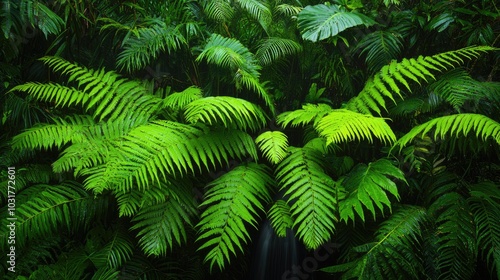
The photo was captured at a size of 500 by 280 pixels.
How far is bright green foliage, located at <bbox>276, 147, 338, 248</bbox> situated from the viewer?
141cm

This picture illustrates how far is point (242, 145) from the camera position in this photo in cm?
179

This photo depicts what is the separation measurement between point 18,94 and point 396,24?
261 cm

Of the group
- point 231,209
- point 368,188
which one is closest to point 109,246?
point 231,209

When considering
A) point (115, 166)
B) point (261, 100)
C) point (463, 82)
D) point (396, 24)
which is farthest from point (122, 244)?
point (396, 24)

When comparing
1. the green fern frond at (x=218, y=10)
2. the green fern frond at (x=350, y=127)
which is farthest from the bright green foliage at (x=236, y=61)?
the green fern frond at (x=350, y=127)

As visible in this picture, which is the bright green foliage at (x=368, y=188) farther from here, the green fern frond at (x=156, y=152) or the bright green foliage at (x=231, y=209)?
the green fern frond at (x=156, y=152)

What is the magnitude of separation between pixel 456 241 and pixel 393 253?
263 millimetres

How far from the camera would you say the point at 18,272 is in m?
1.65

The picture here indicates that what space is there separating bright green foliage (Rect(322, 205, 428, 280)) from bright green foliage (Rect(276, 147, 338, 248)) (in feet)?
0.50

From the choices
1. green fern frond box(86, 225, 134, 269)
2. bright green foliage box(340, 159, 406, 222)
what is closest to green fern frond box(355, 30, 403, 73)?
bright green foliage box(340, 159, 406, 222)

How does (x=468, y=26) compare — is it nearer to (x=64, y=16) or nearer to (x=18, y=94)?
(x=64, y=16)

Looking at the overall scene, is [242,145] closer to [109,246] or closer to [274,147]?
[274,147]

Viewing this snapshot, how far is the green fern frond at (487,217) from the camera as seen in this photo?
4.41ft

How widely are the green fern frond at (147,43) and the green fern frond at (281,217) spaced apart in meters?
1.17
